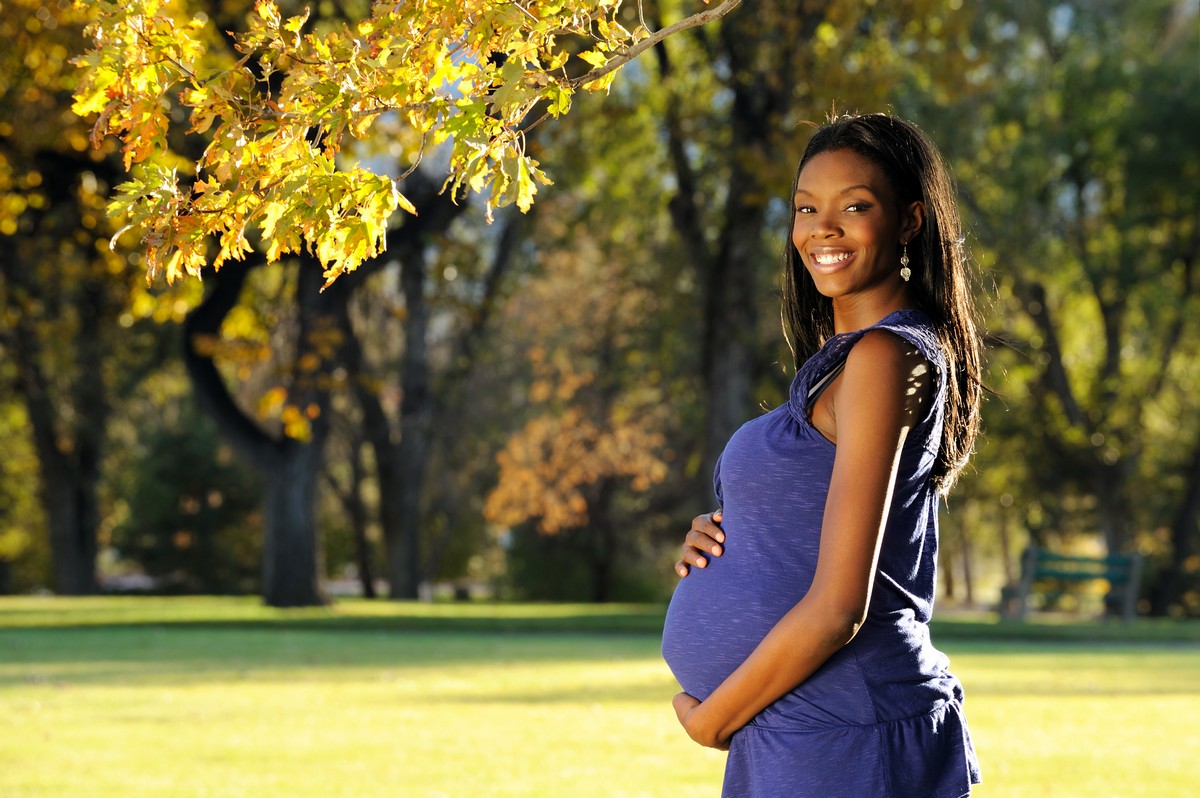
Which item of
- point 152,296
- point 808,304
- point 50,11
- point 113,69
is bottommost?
point 808,304

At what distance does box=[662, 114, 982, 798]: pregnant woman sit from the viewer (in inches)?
96.0

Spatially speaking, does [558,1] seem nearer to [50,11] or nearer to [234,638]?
[234,638]

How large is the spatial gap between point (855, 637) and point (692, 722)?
0.36 meters

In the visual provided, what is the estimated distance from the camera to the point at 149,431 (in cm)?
4091

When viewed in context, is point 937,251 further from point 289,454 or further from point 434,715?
point 289,454

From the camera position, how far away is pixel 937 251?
8.96 ft

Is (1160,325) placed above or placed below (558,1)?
above

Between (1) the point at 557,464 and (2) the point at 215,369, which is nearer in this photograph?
(2) the point at 215,369

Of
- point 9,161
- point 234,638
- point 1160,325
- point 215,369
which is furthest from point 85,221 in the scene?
point 1160,325

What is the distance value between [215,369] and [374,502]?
3009cm

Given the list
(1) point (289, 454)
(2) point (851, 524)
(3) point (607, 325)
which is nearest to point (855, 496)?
(2) point (851, 524)

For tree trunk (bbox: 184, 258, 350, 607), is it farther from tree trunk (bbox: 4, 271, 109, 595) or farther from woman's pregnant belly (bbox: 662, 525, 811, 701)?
woman's pregnant belly (bbox: 662, 525, 811, 701)

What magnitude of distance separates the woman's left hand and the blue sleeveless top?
0.19ft


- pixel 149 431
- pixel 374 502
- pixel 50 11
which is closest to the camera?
pixel 50 11
